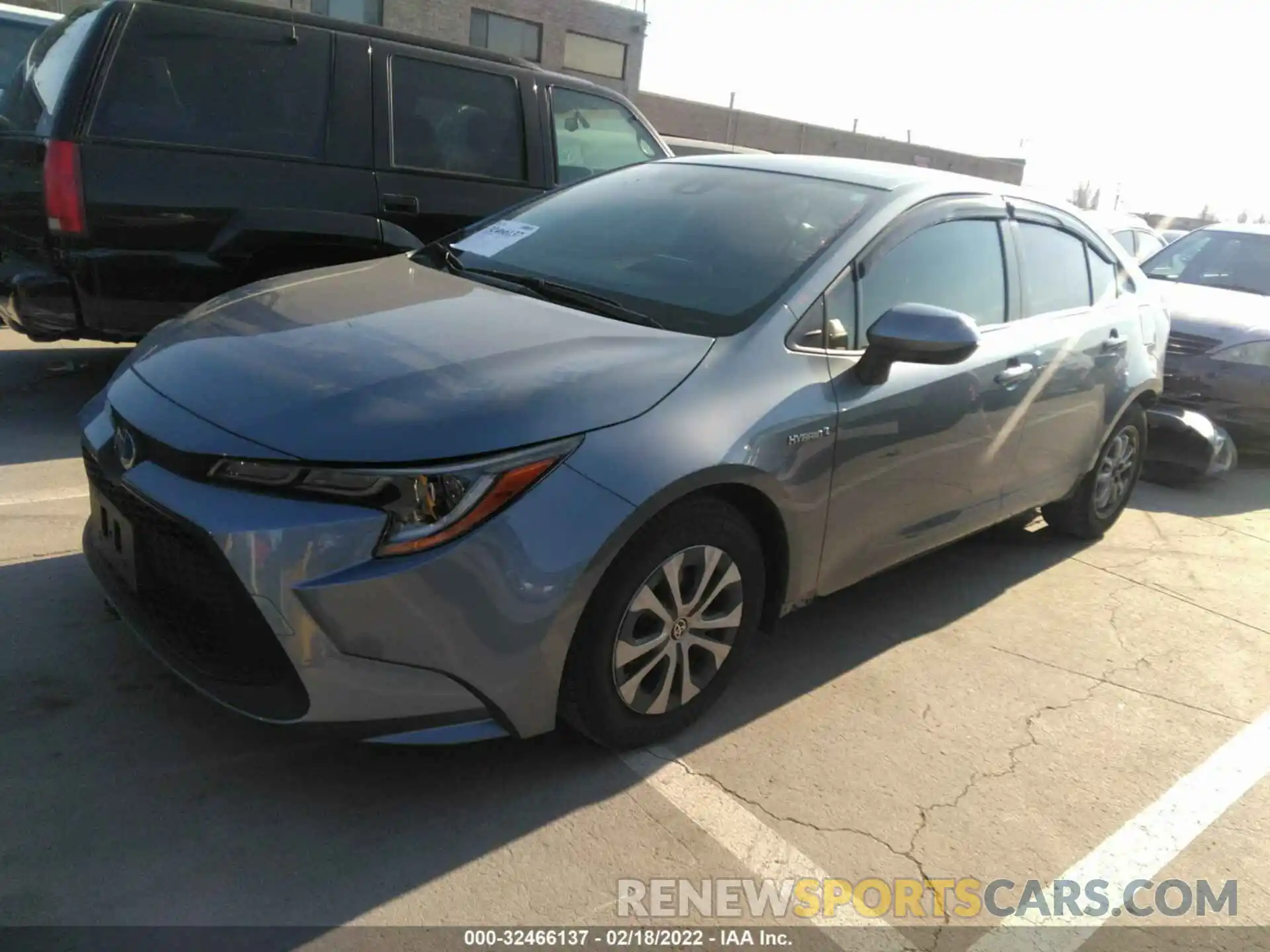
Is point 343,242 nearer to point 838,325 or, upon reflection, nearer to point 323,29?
point 323,29

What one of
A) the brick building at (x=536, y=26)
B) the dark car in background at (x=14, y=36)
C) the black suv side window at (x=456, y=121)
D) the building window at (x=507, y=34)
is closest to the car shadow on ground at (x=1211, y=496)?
the black suv side window at (x=456, y=121)

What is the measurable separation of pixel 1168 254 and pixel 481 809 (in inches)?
340

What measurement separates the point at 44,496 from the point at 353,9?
2383cm

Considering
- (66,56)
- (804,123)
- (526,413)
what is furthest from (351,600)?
(804,123)

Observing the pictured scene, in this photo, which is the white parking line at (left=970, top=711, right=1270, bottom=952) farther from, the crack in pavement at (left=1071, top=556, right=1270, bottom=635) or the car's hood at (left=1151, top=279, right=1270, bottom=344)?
the car's hood at (left=1151, top=279, right=1270, bottom=344)

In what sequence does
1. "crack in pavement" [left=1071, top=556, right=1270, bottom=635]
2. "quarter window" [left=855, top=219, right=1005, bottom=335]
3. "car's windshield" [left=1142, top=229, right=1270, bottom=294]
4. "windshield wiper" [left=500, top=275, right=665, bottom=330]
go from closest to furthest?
"windshield wiper" [left=500, top=275, right=665, bottom=330] < "quarter window" [left=855, top=219, right=1005, bottom=335] < "crack in pavement" [left=1071, top=556, right=1270, bottom=635] < "car's windshield" [left=1142, top=229, right=1270, bottom=294]

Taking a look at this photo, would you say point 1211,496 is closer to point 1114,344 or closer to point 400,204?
point 1114,344

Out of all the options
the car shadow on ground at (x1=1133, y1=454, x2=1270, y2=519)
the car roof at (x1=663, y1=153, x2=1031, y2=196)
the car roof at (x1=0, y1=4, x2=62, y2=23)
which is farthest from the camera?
the car roof at (x1=0, y1=4, x2=62, y2=23)

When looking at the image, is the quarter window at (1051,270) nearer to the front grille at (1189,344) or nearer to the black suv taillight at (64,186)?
the front grille at (1189,344)

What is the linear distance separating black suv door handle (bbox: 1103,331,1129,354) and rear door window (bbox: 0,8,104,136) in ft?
15.3

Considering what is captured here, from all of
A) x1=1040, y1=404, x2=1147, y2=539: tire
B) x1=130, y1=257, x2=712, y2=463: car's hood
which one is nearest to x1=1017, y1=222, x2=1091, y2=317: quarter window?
x1=1040, y1=404, x2=1147, y2=539: tire

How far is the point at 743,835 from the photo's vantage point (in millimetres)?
2580

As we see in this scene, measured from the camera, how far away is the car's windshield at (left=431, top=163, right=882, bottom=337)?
10.2 ft

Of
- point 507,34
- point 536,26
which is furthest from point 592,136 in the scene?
point 536,26
